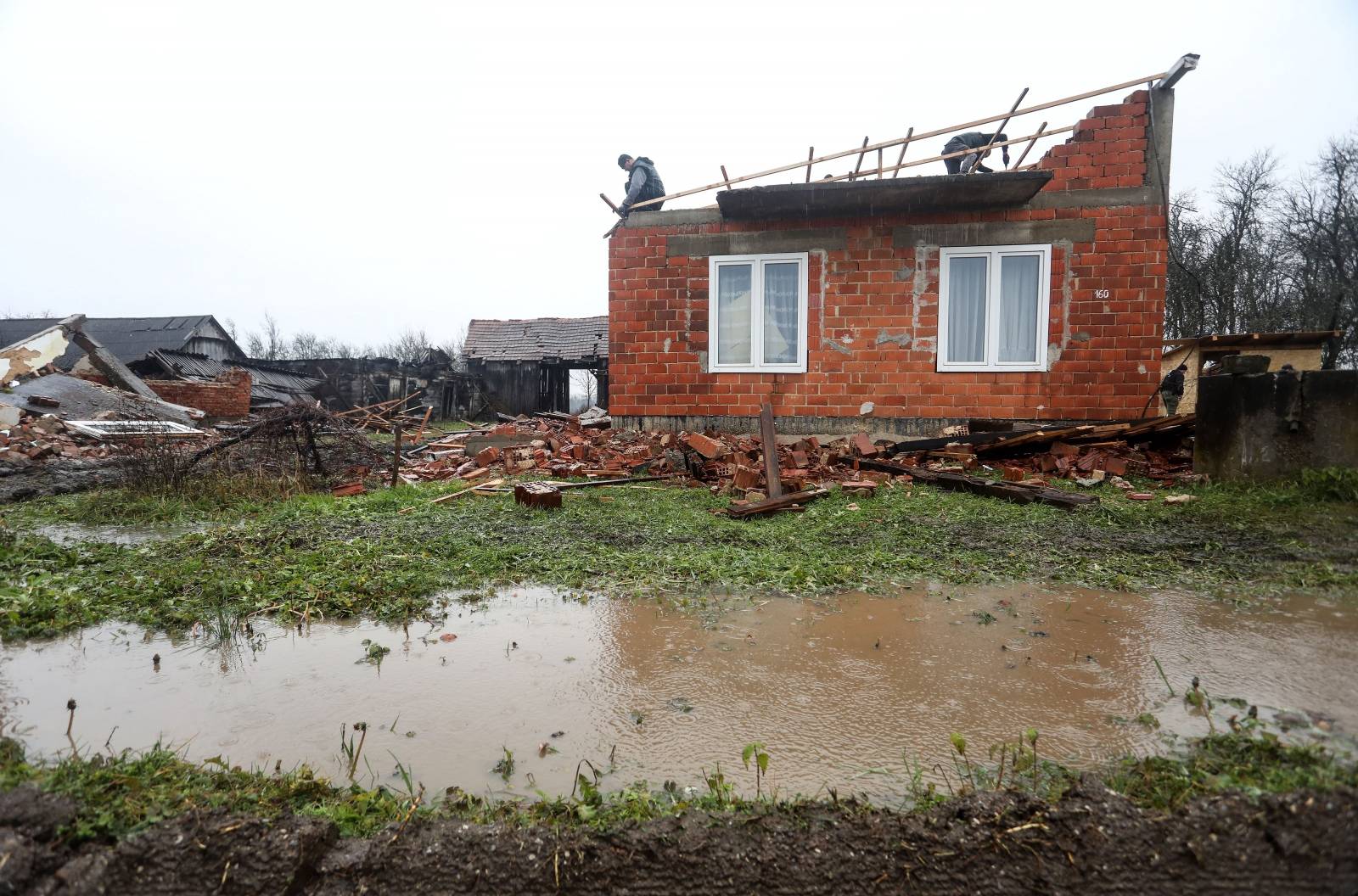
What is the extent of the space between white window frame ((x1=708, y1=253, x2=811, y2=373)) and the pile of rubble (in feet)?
3.51

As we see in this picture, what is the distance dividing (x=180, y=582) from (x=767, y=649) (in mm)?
3829

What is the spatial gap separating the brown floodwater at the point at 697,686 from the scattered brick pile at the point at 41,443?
9.67m

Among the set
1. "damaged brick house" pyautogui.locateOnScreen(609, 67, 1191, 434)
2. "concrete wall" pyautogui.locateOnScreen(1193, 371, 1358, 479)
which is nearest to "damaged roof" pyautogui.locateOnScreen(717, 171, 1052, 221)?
"damaged brick house" pyautogui.locateOnScreen(609, 67, 1191, 434)

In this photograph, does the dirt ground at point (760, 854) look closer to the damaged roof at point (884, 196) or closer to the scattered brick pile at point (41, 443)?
the damaged roof at point (884, 196)

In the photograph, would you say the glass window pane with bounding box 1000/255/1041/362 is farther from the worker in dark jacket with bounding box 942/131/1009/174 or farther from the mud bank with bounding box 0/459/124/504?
the mud bank with bounding box 0/459/124/504

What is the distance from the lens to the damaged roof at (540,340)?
80.2 ft

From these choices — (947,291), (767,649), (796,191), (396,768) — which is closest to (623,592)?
(767,649)

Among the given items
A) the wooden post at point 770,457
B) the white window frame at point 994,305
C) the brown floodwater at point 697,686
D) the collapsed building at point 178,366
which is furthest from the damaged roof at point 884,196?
the collapsed building at point 178,366

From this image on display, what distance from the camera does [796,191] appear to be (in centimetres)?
919

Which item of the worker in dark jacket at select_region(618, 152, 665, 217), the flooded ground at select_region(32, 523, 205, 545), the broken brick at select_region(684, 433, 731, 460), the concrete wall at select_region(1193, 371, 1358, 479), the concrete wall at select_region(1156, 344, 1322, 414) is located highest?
the worker in dark jacket at select_region(618, 152, 665, 217)

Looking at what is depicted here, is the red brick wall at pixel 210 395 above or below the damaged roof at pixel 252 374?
below

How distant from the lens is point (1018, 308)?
31.5 feet

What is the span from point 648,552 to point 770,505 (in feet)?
6.35

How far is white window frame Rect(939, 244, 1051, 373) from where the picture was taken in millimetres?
9445
